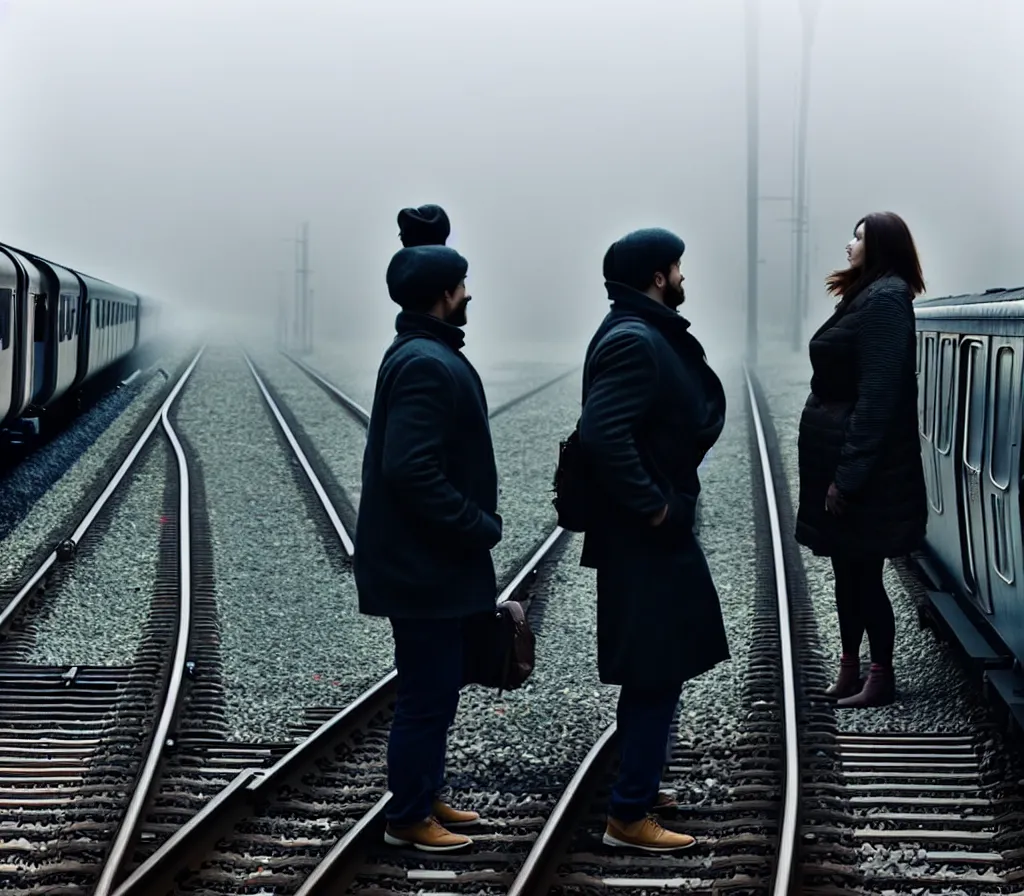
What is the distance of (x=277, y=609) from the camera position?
830 centimetres

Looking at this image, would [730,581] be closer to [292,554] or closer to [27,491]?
[292,554]

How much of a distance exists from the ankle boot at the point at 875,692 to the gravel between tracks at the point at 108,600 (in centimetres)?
344

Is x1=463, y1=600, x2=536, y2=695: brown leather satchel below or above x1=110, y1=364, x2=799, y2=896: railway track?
above

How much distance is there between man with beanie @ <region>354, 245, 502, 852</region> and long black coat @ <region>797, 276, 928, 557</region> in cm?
148

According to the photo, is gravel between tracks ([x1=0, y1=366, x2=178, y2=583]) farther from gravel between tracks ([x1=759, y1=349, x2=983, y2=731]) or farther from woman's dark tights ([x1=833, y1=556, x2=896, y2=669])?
woman's dark tights ([x1=833, y1=556, x2=896, y2=669])

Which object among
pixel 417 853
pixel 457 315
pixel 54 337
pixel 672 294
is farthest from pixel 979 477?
pixel 54 337

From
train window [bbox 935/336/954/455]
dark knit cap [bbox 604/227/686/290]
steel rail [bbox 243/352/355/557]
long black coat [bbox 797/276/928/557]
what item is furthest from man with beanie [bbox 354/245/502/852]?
train window [bbox 935/336/954/455]

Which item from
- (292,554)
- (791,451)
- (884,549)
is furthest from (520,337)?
(884,549)

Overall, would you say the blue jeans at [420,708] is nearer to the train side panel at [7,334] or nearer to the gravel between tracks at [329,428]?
the gravel between tracks at [329,428]

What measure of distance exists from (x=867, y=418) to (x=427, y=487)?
1.90 metres

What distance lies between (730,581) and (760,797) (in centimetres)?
415

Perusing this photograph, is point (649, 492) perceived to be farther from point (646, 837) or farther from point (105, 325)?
point (105, 325)

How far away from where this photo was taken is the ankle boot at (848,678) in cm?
593

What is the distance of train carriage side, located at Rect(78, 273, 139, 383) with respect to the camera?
818 inches
